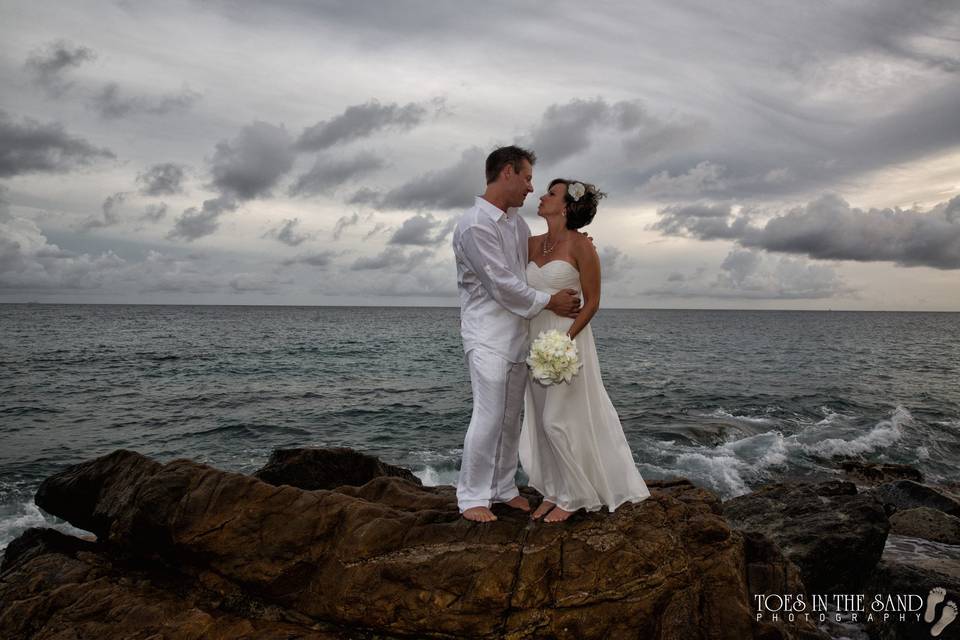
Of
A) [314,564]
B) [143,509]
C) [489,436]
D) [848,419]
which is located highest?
[489,436]

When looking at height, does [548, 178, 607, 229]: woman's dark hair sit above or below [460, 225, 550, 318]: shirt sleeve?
above

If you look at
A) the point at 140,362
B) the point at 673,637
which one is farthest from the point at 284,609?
the point at 140,362

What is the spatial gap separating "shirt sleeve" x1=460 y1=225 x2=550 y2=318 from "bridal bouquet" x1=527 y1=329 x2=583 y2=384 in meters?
0.26

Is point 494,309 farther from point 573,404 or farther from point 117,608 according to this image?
point 117,608

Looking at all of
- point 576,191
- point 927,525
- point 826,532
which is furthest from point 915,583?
point 576,191

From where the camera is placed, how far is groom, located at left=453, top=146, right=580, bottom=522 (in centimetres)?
500

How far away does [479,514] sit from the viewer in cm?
526

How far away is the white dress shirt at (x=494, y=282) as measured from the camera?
4957 millimetres

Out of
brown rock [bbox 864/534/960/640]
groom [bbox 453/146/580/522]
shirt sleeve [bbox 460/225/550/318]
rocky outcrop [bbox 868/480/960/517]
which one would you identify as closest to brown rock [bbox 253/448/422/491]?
groom [bbox 453/146/580/522]

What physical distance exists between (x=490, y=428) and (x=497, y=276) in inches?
51.8

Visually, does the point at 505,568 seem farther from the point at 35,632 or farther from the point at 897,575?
the point at 897,575

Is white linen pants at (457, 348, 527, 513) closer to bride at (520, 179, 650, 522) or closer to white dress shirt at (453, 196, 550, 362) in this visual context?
white dress shirt at (453, 196, 550, 362)

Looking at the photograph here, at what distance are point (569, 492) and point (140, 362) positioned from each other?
4052cm

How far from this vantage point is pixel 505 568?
4.80 meters
